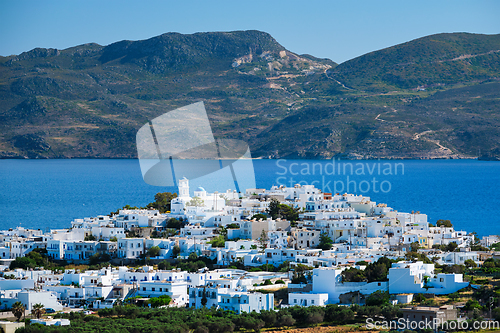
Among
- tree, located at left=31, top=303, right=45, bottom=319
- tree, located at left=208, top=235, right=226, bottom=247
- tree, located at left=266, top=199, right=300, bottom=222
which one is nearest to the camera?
tree, located at left=31, top=303, right=45, bottom=319

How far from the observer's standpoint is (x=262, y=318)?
86.8 feet

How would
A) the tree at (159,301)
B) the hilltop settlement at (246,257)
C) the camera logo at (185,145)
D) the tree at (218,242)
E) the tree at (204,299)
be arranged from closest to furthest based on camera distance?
1. the tree at (159,301)
2. the tree at (204,299)
3. the hilltop settlement at (246,257)
4. the tree at (218,242)
5. the camera logo at (185,145)

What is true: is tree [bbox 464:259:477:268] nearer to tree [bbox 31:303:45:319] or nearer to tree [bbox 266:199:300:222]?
tree [bbox 266:199:300:222]

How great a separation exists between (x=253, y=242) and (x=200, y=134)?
137 metres

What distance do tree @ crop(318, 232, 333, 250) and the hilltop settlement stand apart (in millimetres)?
60

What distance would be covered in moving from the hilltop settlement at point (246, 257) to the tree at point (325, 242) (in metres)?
0.06

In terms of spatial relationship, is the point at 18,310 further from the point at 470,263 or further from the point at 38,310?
the point at 470,263

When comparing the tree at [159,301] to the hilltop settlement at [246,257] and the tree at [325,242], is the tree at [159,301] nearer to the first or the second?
the hilltop settlement at [246,257]

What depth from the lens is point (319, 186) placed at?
288ft

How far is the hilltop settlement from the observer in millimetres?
29312

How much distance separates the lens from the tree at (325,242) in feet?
127

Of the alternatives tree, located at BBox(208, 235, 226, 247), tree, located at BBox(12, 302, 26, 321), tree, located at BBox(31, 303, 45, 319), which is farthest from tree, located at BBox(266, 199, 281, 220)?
tree, located at BBox(12, 302, 26, 321)

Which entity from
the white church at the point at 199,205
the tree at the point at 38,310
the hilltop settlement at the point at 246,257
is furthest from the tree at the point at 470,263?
the tree at the point at 38,310

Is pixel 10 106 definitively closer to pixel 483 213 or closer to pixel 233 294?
pixel 483 213
